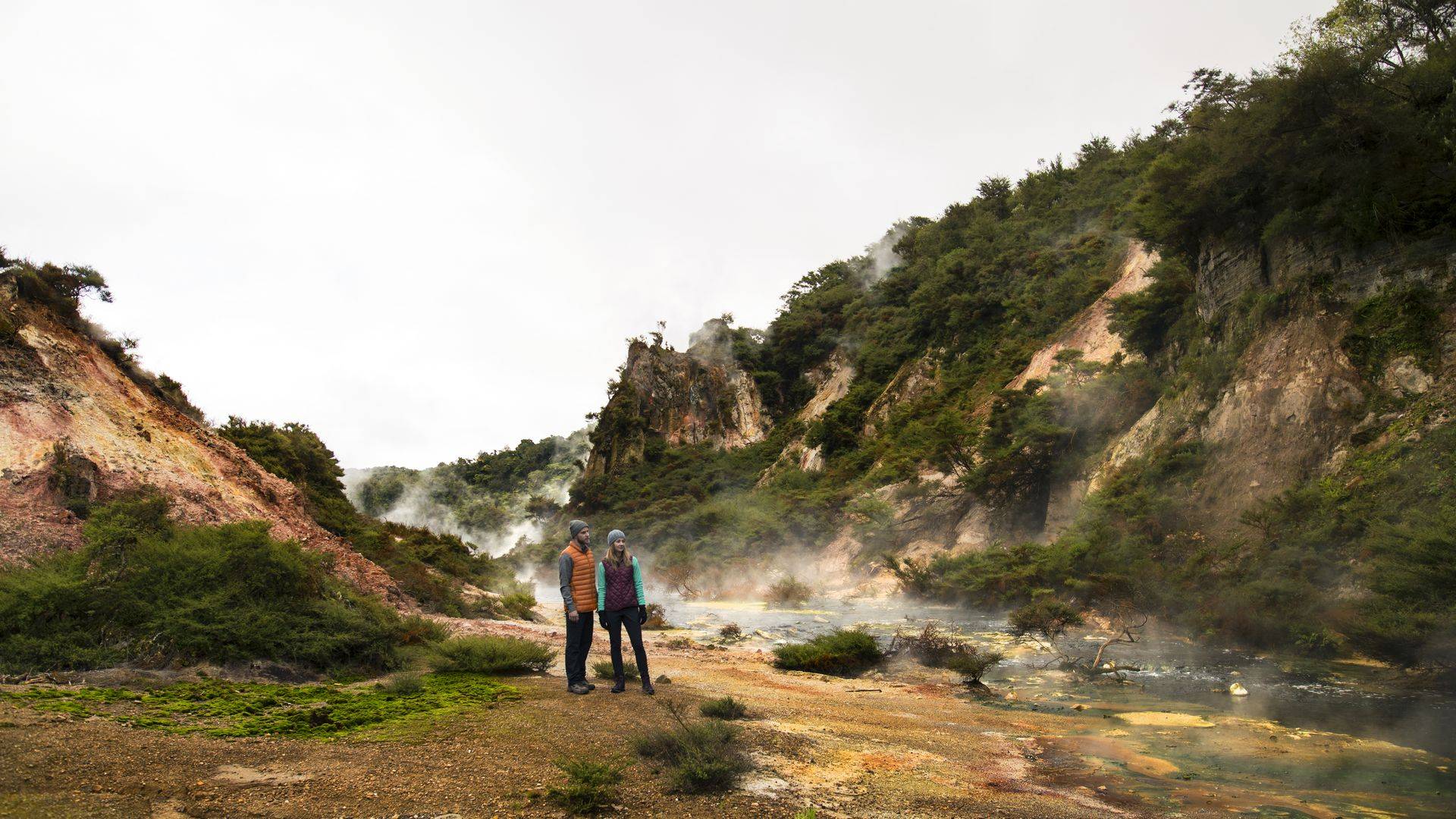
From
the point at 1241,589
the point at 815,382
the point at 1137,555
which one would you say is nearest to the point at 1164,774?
the point at 1241,589

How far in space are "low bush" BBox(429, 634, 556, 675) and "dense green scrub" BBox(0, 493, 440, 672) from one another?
0.68m

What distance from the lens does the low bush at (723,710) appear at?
23.6ft

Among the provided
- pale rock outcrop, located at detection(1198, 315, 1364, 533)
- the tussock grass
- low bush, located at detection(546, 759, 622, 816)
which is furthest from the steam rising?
low bush, located at detection(546, 759, 622, 816)

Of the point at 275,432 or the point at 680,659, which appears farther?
the point at 275,432

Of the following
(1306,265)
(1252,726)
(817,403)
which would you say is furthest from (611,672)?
(817,403)

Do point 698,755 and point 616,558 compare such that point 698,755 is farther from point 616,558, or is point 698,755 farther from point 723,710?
point 616,558

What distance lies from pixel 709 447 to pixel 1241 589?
44.9 metres

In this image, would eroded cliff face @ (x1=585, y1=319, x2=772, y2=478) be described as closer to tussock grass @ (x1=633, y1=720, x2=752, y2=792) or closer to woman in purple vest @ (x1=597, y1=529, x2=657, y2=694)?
woman in purple vest @ (x1=597, y1=529, x2=657, y2=694)

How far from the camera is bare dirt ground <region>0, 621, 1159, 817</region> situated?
409cm

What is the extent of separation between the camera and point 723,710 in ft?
23.6

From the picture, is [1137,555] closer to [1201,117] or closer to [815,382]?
[1201,117]

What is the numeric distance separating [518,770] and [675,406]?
55.2 meters

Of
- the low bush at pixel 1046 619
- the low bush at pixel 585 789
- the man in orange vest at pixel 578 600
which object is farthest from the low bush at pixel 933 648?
the low bush at pixel 585 789

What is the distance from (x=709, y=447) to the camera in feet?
187
